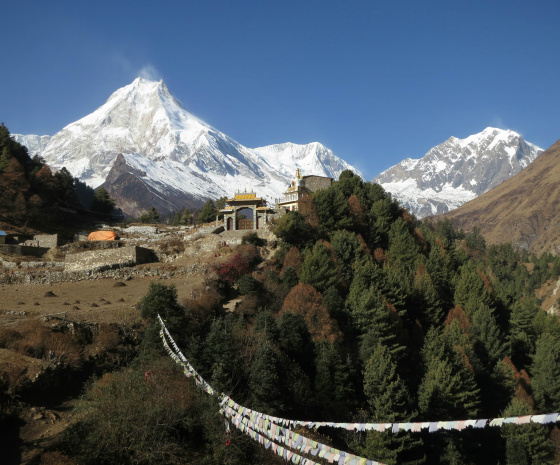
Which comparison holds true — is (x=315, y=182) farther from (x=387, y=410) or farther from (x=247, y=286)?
(x=387, y=410)

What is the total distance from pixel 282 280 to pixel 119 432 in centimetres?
2069

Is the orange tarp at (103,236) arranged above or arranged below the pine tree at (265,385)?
above

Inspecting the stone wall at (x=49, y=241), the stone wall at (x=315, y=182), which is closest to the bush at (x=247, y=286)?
the stone wall at (x=49, y=241)

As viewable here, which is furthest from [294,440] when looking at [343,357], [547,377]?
[547,377]

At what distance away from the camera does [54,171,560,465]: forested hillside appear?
18000 mm

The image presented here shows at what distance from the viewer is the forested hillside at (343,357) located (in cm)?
1800

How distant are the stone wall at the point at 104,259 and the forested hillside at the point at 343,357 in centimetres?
898

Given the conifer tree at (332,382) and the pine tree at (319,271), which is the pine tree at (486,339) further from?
the conifer tree at (332,382)

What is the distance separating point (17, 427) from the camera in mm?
16922

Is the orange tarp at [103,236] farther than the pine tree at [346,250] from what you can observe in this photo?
Yes

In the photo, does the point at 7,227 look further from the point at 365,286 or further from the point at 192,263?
the point at 365,286

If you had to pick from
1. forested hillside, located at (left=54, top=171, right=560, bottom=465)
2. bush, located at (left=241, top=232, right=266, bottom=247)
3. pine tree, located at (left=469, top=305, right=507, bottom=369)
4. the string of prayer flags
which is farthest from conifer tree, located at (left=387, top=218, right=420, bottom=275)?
the string of prayer flags

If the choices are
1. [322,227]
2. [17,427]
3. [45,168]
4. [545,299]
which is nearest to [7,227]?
[45,168]

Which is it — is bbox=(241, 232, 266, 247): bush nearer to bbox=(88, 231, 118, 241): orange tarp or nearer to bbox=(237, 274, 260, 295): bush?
bbox=(237, 274, 260, 295): bush
